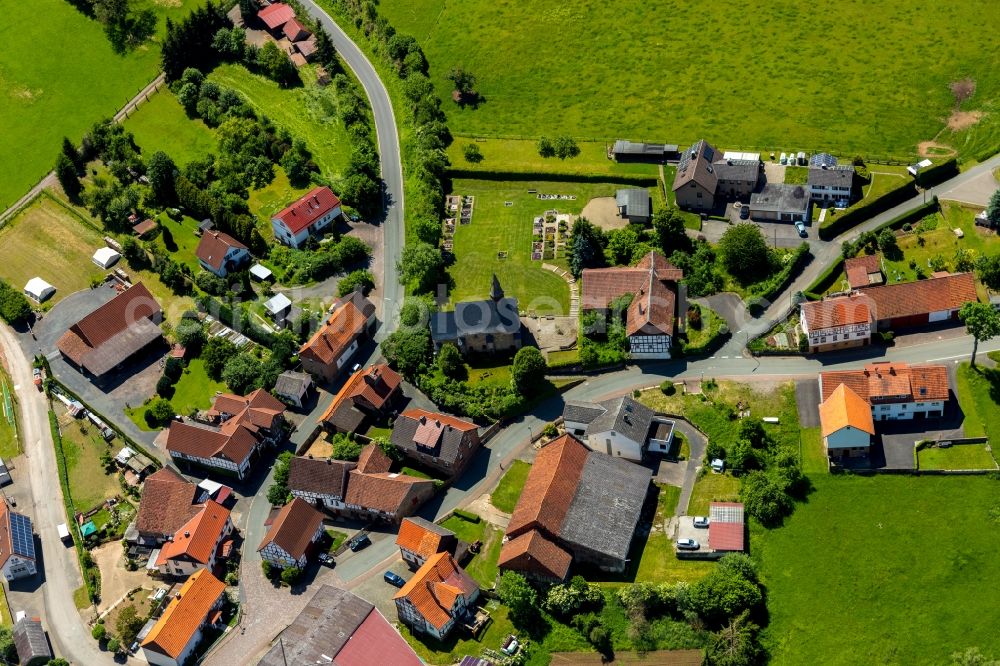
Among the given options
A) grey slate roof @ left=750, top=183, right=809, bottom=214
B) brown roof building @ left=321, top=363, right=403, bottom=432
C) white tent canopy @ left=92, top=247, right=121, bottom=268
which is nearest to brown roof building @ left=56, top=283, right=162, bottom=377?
white tent canopy @ left=92, top=247, right=121, bottom=268

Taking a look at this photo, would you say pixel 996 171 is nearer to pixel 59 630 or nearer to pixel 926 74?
pixel 926 74

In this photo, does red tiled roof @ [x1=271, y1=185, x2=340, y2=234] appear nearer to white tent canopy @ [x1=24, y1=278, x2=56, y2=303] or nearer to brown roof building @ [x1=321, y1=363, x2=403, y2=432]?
brown roof building @ [x1=321, y1=363, x2=403, y2=432]

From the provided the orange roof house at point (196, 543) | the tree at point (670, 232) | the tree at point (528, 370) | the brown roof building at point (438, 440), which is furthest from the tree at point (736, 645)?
the orange roof house at point (196, 543)

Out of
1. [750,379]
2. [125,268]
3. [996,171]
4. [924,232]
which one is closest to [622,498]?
[750,379]

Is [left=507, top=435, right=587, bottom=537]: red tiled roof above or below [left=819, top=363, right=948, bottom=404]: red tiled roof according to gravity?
below

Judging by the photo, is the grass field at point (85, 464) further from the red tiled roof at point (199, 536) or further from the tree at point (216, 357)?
the tree at point (216, 357)

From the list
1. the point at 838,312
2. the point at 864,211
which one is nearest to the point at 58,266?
the point at 838,312
